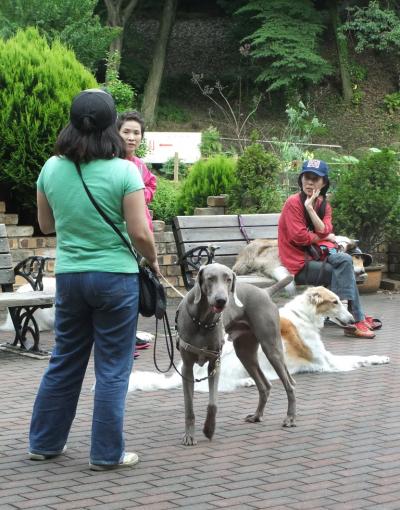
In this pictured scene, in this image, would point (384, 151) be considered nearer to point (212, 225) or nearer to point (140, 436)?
point (212, 225)

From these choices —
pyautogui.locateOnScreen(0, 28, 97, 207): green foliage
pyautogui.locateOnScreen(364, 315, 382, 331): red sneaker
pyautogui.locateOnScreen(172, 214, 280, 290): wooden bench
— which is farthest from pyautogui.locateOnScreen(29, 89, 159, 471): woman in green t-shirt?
pyautogui.locateOnScreen(0, 28, 97, 207): green foliage

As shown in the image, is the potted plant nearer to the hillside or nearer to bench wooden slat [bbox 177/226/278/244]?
bench wooden slat [bbox 177/226/278/244]

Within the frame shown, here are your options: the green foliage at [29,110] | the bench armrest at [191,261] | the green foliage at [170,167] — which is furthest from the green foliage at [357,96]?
the bench armrest at [191,261]

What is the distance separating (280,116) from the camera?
43375 millimetres

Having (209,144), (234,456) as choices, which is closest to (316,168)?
(234,456)

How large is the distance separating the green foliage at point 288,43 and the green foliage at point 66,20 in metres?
6.85

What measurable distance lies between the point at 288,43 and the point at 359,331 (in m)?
32.0

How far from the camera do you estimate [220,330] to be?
660 cm

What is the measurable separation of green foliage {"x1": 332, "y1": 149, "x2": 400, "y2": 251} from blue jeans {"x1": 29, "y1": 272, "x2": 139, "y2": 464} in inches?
307

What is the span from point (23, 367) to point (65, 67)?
16.6ft

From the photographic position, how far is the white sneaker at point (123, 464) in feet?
19.4

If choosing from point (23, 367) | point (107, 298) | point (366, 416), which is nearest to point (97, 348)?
point (107, 298)

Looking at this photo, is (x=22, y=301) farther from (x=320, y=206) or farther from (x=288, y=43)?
(x=288, y=43)

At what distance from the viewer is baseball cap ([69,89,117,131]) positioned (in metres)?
5.79
